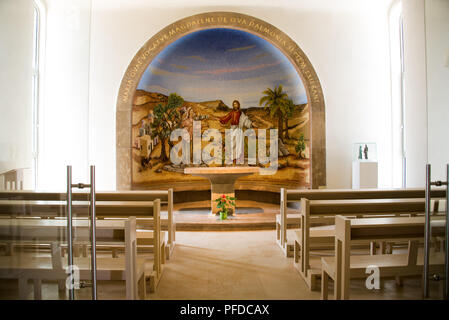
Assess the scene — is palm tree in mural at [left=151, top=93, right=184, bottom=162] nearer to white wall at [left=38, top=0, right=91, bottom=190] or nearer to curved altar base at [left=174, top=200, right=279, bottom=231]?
curved altar base at [left=174, top=200, right=279, bottom=231]

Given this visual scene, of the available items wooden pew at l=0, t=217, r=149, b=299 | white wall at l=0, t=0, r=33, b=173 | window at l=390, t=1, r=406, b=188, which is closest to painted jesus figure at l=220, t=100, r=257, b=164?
window at l=390, t=1, r=406, b=188

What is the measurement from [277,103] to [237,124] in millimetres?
1232

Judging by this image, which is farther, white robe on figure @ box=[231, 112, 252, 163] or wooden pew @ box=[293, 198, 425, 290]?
white robe on figure @ box=[231, 112, 252, 163]

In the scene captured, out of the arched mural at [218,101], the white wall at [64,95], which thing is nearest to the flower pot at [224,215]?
the arched mural at [218,101]

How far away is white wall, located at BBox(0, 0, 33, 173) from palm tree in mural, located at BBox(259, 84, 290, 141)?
25.7 feet

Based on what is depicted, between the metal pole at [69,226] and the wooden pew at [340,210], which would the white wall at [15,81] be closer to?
the metal pole at [69,226]

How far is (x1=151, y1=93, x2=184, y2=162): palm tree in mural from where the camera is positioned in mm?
8641

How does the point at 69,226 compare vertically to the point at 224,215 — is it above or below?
above

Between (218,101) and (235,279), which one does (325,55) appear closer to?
(218,101)

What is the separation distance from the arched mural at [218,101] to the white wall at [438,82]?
628 centimetres

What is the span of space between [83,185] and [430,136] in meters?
1.81

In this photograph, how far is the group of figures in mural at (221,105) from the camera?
332 inches

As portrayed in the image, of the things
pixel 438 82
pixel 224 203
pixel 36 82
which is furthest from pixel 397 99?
pixel 36 82

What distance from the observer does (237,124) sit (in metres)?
9.21
